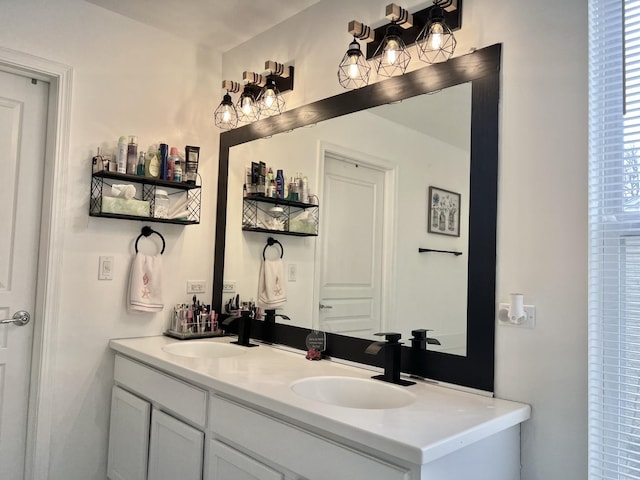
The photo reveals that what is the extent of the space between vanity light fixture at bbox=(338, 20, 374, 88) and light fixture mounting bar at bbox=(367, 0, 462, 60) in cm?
3

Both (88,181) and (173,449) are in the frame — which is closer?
(173,449)

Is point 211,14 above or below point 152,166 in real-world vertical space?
above

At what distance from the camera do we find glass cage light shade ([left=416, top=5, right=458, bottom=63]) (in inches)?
68.2

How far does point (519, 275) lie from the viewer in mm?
1587

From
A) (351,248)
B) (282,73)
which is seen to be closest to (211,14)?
(282,73)

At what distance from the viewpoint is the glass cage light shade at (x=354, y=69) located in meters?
1.99

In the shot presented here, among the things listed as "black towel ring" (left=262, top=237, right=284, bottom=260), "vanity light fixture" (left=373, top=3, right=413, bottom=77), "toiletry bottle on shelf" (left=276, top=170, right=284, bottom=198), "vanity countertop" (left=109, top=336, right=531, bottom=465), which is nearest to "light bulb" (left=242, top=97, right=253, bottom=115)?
"toiletry bottle on shelf" (left=276, top=170, right=284, bottom=198)

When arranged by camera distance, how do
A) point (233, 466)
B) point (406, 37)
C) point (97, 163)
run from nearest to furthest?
point (233, 466), point (406, 37), point (97, 163)

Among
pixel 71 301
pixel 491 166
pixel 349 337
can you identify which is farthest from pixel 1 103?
pixel 491 166

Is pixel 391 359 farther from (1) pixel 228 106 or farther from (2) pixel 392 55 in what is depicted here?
(1) pixel 228 106

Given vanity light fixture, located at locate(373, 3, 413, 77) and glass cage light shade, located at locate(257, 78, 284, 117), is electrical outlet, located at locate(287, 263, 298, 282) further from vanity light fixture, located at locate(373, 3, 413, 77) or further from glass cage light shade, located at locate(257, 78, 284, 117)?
vanity light fixture, located at locate(373, 3, 413, 77)

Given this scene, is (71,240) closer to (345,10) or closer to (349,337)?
(349,337)

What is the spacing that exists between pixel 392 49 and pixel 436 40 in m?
0.19

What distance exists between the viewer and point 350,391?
1.80 metres
